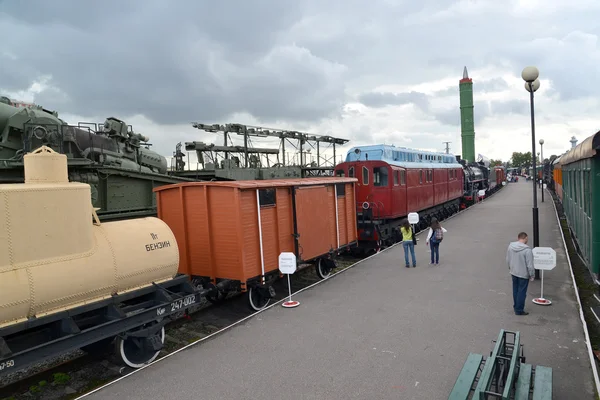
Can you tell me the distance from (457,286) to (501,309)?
68.9 inches

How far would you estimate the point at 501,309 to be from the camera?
8141mm

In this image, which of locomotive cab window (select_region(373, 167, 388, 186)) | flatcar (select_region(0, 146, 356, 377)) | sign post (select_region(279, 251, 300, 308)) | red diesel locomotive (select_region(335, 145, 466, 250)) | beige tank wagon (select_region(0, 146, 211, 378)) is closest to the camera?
beige tank wagon (select_region(0, 146, 211, 378))

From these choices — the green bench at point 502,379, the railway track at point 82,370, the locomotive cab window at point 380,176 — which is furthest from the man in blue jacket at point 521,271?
the locomotive cab window at point 380,176

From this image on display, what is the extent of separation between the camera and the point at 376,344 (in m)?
6.70

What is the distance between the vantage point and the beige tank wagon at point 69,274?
5312mm

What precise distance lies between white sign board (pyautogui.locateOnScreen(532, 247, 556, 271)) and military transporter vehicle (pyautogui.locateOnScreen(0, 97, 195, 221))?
12428 millimetres

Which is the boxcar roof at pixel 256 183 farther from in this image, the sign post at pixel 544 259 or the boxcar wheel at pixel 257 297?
the sign post at pixel 544 259

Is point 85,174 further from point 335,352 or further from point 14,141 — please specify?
point 335,352

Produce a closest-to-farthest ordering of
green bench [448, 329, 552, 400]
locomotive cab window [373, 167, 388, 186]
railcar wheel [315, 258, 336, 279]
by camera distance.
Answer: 1. green bench [448, 329, 552, 400]
2. railcar wheel [315, 258, 336, 279]
3. locomotive cab window [373, 167, 388, 186]

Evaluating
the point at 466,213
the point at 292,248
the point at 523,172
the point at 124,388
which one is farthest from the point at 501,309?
the point at 523,172

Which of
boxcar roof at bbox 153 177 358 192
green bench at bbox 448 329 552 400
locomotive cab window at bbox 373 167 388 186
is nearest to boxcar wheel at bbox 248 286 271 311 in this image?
boxcar roof at bbox 153 177 358 192

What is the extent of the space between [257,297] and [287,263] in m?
1.20

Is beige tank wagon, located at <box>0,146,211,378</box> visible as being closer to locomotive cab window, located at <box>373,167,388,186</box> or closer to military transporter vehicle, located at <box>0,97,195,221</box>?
military transporter vehicle, located at <box>0,97,195,221</box>

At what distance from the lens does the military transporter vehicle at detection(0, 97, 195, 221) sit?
12336 millimetres
